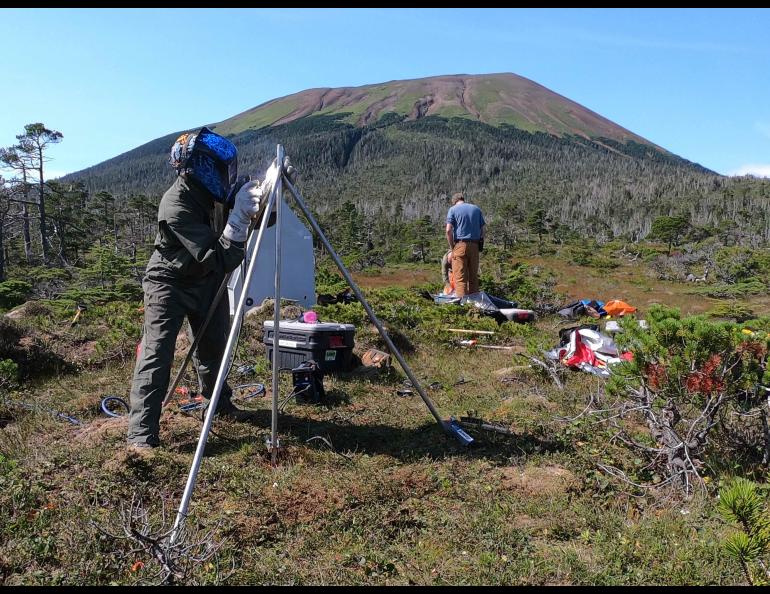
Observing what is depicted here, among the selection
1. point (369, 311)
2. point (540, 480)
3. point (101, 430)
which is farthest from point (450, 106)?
point (540, 480)

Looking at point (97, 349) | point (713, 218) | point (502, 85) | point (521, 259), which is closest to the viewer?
point (97, 349)

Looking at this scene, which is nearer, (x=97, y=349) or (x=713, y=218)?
(x=97, y=349)

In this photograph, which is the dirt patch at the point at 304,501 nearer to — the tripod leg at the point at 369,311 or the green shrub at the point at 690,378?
the tripod leg at the point at 369,311

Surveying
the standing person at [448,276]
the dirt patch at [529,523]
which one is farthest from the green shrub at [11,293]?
the dirt patch at [529,523]

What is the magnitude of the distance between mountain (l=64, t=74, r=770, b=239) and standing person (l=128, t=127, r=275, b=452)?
501 mm

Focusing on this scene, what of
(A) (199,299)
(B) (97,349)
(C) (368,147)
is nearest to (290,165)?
(A) (199,299)

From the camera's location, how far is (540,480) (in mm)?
3436

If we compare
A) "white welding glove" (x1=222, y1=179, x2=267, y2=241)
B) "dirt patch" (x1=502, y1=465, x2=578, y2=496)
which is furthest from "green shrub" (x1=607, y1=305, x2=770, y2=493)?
"white welding glove" (x1=222, y1=179, x2=267, y2=241)

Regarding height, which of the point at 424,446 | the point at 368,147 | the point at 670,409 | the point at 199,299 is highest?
the point at 368,147

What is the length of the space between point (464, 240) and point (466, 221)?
0.35 meters

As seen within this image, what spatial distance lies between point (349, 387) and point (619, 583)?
11.5 feet

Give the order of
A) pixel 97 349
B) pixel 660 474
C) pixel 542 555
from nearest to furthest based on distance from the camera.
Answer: pixel 542 555 < pixel 660 474 < pixel 97 349

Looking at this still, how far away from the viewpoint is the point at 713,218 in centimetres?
4388

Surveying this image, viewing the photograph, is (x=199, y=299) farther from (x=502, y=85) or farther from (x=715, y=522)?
(x=502, y=85)
